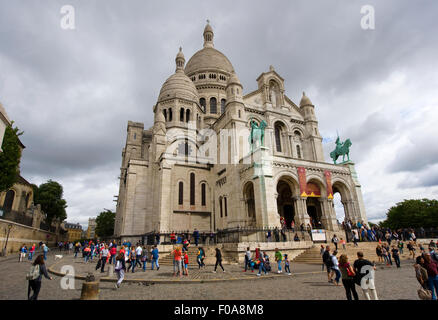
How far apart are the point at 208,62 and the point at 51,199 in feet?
138

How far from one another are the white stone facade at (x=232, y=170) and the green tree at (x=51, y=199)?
19.7 meters

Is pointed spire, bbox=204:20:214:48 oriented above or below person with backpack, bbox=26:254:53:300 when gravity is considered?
above

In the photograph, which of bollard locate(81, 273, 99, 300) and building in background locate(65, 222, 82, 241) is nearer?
bollard locate(81, 273, 99, 300)

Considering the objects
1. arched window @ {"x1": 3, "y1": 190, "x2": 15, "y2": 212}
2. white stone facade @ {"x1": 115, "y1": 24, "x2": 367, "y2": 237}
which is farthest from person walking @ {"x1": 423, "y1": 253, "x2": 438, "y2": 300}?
arched window @ {"x1": 3, "y1": 190, "x2": 15, "y2": 212}

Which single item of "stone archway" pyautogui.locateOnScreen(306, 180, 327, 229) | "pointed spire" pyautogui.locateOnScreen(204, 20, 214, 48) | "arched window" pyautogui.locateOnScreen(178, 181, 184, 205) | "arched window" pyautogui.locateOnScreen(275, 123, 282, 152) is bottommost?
"stone archway" pyautogui.locateOnScreen(306, 180, 327, 229)

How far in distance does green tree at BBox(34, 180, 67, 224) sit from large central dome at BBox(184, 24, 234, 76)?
1430 inches

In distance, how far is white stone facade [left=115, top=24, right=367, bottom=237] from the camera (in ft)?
72.6

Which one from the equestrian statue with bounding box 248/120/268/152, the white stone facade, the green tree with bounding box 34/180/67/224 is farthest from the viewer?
the green tree with bounding box 34/180/67/224

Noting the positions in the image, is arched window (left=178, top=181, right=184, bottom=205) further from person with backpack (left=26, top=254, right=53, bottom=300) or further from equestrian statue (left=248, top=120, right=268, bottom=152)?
person with backpack (left=26, top=254, right=53, bottom=300)

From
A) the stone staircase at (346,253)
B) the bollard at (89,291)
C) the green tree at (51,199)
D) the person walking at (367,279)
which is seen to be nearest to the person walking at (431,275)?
the person walking at (367,279)

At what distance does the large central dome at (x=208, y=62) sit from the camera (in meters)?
47.4

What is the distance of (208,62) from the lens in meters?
47.8
